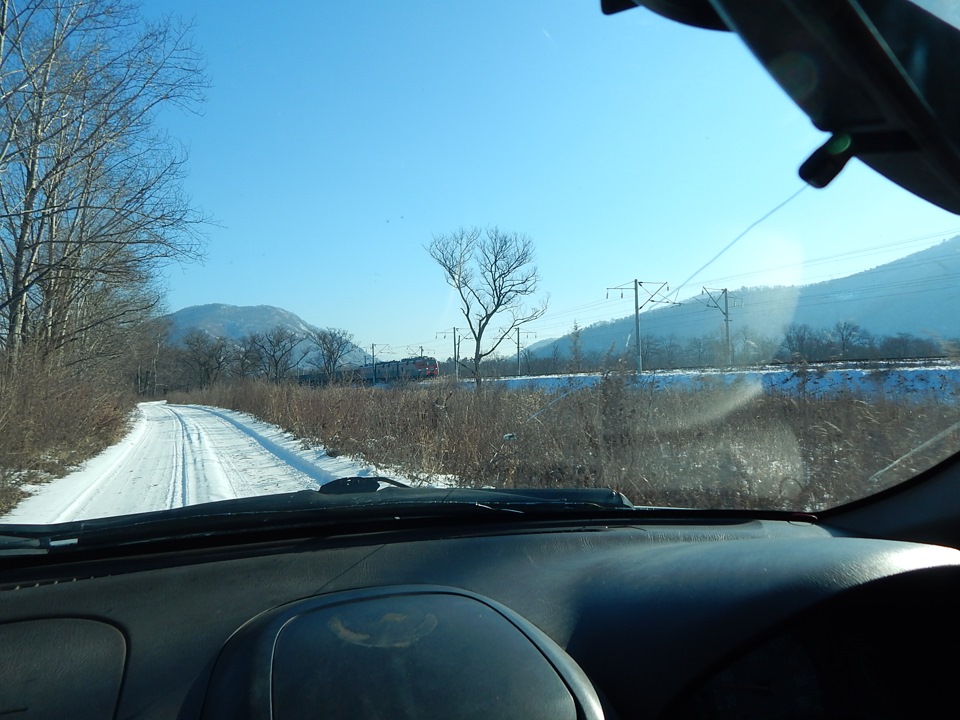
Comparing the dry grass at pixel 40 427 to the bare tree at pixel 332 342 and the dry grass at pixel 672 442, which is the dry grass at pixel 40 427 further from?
the bare tree at pixel 332 342

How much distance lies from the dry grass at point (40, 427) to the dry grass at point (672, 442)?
222 inches

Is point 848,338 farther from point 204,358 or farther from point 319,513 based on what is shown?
point 204,358

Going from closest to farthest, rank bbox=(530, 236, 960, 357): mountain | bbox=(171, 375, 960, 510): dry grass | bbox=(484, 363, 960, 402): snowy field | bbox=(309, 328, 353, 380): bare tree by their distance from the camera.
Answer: bbox=(530, 236, 960, 357): mountain, bbox=(171, 375, 960, 510): dry grass, bbox=(484, 363, 960, 402): snowy field, bbox=(309, 328, 353, 380): bare tree

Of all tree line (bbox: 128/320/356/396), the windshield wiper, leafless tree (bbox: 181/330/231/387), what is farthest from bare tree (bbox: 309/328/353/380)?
the windshield wiper

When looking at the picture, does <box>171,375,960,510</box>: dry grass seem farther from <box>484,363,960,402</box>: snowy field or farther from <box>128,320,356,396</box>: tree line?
<box>128,320,356,396</box>: tree line

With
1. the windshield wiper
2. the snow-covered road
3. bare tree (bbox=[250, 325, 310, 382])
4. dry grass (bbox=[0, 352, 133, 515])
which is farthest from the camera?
bare tree (bbox=[250, 325, 310, 382])

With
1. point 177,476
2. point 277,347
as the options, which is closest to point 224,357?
point 277,347

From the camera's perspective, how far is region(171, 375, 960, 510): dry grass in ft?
19.4

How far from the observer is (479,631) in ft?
6.08

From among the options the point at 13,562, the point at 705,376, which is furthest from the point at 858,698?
the point at 705,376

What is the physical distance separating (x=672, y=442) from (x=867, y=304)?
15.7ft

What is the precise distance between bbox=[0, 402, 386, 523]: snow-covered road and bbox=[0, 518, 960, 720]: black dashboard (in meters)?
6.56

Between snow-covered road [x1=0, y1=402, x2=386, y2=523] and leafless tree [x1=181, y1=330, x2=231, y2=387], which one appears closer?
snow-covered road [x1=0, y1=402, x2=386, y2=523]

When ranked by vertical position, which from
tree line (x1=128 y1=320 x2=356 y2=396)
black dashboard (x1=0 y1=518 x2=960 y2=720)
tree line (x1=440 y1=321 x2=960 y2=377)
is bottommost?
black dashboard (x1=0 y1=518 x2=960 y2=720)
